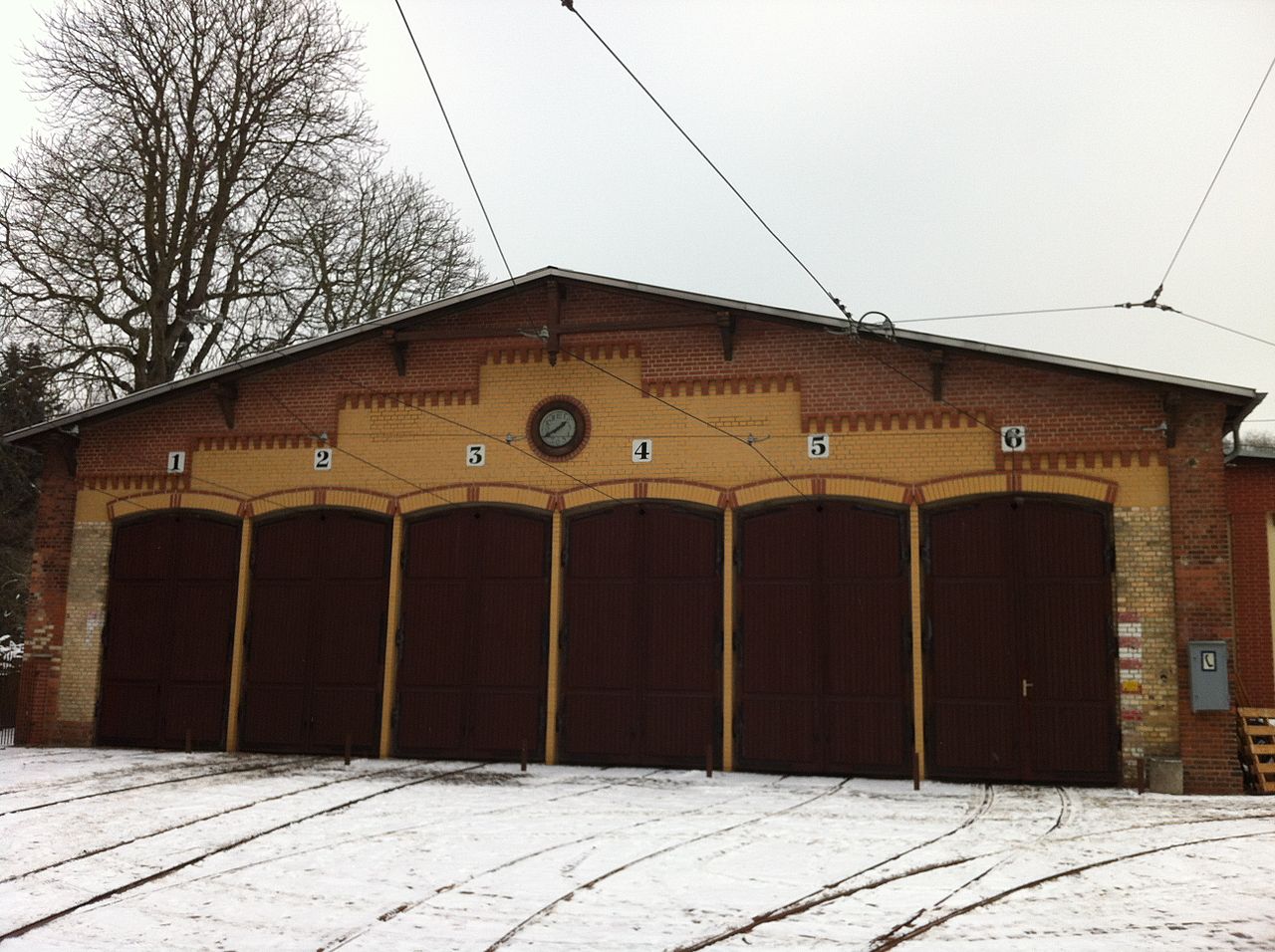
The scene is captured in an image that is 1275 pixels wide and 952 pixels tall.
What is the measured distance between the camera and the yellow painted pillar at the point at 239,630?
16.1 meters

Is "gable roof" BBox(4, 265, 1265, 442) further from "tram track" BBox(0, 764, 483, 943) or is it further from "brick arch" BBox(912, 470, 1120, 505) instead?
"tram track" BBox(0, 764, 483, 943)

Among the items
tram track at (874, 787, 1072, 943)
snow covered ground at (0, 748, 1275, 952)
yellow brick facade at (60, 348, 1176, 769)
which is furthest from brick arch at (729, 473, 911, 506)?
tram track at (874, 787, 1072, 943)

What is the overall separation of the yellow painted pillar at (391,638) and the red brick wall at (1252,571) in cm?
1187

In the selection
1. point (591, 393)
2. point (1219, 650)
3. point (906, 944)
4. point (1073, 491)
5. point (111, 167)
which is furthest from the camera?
point (111, 167)

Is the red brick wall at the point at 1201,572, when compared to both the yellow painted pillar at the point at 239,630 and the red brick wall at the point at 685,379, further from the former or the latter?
the yellow painted pillar at the point at 239,630

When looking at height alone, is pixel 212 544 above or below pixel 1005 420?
below

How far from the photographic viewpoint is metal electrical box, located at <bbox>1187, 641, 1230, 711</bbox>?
41.9ft

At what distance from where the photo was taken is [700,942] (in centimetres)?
679

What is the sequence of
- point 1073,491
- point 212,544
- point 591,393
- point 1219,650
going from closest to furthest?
point 1219,650 → point 1073,491 → point 591,393 → point 212,544

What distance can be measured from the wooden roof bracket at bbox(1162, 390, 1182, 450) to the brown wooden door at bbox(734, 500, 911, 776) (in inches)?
128

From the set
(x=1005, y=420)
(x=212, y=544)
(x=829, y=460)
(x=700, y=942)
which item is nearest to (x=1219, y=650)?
(x=1005, y=420)

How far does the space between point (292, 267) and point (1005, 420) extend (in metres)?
17.5

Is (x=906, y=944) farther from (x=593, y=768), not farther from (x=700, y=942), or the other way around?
(x=593, y=768)

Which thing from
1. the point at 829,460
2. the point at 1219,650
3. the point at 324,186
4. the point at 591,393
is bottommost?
the point at 1219,650
